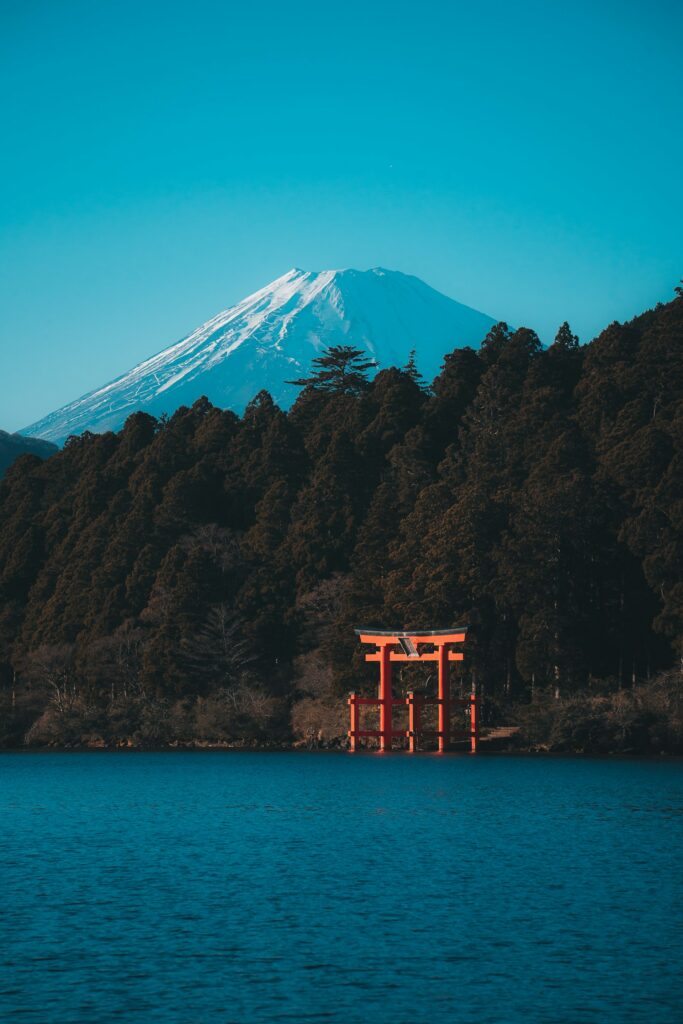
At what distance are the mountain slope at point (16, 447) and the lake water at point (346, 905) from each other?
11385 centimetres

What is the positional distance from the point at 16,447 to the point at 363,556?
99.5 m

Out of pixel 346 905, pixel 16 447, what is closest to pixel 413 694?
pixel 346 905

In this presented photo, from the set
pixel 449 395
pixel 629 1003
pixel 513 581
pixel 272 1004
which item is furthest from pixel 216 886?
pixel 449 395

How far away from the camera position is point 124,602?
67375 mm

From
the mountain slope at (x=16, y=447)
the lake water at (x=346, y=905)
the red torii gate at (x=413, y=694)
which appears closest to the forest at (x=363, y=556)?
the red torii gate at (x=413, y=694)

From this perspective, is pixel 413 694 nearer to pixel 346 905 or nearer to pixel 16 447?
pixel 346 905

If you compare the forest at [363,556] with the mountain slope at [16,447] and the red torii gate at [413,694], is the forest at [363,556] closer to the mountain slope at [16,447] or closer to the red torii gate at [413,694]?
the red torii gate at [413,694]

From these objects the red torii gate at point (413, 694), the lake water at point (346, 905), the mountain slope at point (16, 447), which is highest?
the mountain slope at point (16, 447)

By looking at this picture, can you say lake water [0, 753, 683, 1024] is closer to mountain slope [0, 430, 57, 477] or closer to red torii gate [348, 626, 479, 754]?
red torii gate [348, 626, 479, 754]

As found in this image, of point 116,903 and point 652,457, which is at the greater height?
point 652,457

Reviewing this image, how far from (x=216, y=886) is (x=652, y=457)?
121 ft

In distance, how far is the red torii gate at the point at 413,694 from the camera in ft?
161

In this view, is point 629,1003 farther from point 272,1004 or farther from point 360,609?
point 360,609

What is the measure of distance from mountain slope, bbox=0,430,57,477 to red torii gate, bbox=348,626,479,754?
94.6 meters
